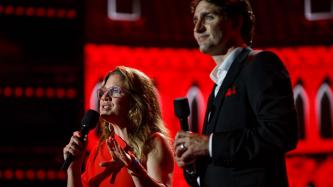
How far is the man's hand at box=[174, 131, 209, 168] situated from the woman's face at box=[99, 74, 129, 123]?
99 centimetres

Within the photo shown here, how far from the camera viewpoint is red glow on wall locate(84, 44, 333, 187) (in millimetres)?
8320

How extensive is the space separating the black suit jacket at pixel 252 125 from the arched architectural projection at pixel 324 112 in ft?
23.0

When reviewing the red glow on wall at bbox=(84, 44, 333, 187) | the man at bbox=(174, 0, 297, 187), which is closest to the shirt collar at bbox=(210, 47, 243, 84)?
the man at bbox=(174, 0, 297, 187)

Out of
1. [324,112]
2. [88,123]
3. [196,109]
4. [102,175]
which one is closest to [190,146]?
[88,123]

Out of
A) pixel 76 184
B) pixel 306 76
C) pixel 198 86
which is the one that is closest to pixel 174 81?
pixel 198 86

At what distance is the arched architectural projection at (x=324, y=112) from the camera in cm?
888

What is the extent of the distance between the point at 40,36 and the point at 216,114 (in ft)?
15.3

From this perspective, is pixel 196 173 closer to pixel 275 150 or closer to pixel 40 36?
pixel 275 150

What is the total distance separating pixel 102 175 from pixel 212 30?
1.08 meters

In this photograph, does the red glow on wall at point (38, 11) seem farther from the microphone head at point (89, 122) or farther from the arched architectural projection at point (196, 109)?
the microphone head at point (89, 122)

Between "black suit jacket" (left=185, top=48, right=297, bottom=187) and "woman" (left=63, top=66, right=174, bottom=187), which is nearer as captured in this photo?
"black suit jacket" (left=185, top=48, right=297, bottom=187)

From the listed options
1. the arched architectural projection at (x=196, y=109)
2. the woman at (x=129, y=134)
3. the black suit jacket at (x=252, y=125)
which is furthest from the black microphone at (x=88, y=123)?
the arched architectural projection at (x=196, y=109)

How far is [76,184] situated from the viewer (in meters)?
2.93

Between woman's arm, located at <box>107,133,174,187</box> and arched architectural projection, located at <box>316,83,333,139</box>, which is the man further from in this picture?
arched architectural projection, located at <box>316,83,333,139</box>
